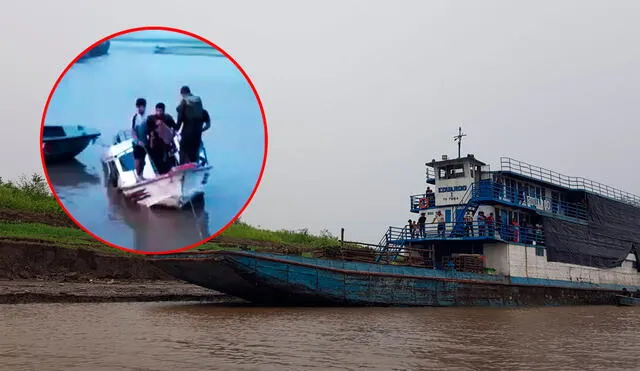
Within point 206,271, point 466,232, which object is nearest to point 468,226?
point 466,232

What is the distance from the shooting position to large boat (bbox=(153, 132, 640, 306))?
13.5 metres

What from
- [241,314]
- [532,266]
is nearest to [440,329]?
[241,314]

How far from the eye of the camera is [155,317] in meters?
10.6

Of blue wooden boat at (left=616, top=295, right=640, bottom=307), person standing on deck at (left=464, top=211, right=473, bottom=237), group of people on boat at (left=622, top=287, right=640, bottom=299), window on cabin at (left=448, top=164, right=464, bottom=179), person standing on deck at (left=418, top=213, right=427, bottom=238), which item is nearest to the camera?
person standing on deck at (left=464, top=211, right=473, bottom=237)

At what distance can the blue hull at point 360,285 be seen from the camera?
13.0 m

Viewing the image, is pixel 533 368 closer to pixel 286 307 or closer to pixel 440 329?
pixel 440 329

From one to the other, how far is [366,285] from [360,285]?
207 millimetres

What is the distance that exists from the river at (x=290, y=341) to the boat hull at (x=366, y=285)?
1.05 metres

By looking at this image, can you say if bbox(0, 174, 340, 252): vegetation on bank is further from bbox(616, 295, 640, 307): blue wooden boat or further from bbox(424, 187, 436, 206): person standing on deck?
bbox(616, 295, 640, 307): blue wooden boat

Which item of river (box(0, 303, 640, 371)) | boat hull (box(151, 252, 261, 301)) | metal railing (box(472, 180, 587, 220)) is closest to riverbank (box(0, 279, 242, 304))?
river (box(0, 303, 640, 371))

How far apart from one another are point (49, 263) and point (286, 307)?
8.76 m

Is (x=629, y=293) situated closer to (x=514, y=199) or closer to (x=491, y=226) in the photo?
(x=514, y=199)

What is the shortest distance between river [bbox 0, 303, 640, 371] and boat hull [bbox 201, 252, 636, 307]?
1.05 m

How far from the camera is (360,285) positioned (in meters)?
14.5
